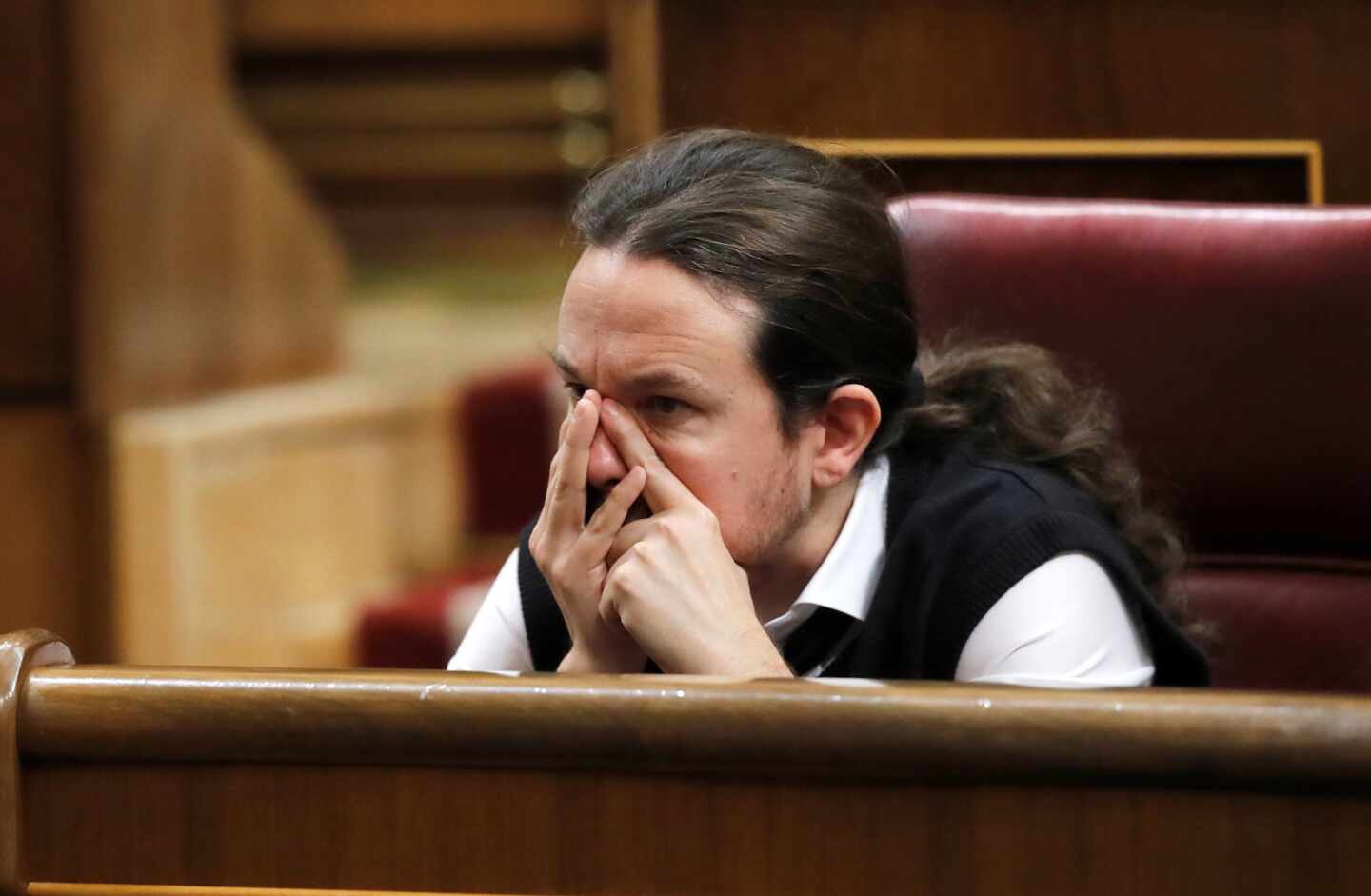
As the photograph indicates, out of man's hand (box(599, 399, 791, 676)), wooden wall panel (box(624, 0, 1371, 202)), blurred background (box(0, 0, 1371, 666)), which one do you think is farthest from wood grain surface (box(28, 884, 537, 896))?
wooden wall panel (box(624, 0, 1371, 202))

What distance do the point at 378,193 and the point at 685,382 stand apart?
224 centimetres

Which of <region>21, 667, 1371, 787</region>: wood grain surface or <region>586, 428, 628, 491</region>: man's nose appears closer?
<region>21, 667, 1371, 787</region>: wood grain surface

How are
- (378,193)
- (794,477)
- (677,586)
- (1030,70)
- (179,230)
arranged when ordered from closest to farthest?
(677,586)
(794,477)
(1030,70)
(179,230)
(378,193)

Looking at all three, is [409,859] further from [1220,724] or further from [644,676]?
[1220,724]

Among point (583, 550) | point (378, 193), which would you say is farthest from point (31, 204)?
point (583, 550)

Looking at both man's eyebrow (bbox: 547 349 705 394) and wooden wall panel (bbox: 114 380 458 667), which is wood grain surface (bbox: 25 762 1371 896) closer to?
man's eyebrow (bbox: 547 349 705 394)

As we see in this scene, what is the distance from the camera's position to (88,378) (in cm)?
260

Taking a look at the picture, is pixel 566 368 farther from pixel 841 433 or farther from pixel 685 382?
pixel 841 433

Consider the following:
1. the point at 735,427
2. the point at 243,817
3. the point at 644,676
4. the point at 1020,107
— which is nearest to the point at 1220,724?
the point at 644,676

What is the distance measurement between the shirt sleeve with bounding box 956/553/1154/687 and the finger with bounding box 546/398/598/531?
0.27 m

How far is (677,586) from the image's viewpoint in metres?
1.08

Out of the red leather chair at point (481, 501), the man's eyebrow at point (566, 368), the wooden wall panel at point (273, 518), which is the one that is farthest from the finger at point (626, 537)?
the wooden wall panel at point (273, 518)

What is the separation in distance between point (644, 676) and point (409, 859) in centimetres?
12

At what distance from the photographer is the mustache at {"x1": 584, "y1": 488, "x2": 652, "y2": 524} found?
1.18 m
